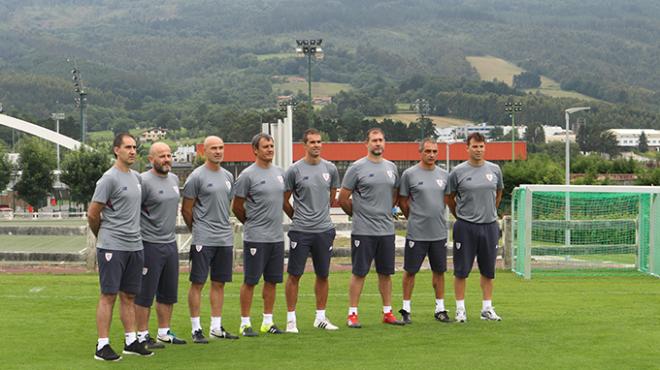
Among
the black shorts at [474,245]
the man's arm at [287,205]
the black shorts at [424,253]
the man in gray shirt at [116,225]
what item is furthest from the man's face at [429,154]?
the man in gray shirt at [116,225]

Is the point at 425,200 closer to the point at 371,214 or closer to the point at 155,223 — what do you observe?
the point at 371,214

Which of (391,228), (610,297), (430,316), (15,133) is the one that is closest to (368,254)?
(391,228)

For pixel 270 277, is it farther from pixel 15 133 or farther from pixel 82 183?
pixel 15 133

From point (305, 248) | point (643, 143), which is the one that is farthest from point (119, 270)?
point (643, 143)

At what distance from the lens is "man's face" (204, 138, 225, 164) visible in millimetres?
11047

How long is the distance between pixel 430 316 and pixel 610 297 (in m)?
2.95

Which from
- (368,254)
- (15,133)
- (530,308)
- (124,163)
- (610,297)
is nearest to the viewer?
(124,163)

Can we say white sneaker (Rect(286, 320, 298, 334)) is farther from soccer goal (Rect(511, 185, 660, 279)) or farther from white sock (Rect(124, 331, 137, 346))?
soccer goal (Rect(511, 185, 660, 279))

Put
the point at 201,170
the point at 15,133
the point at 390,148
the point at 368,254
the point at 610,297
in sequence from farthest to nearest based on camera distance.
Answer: the point at 15,133, the point at 390,148, the point at 610,297, the point at 368,254, the point at 201,170

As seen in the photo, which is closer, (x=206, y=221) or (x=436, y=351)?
(x=436, y=351)

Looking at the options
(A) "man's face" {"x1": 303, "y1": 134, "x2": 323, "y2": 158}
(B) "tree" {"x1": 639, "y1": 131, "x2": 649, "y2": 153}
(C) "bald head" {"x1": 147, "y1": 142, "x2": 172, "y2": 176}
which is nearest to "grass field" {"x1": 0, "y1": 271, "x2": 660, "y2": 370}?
(C) "bald head" {"x1": 147, "y1": 142, "x2": 172, "y2": 176}

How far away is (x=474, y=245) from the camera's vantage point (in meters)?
12.3

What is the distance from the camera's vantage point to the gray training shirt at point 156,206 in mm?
10602

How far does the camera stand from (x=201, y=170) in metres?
11.2
